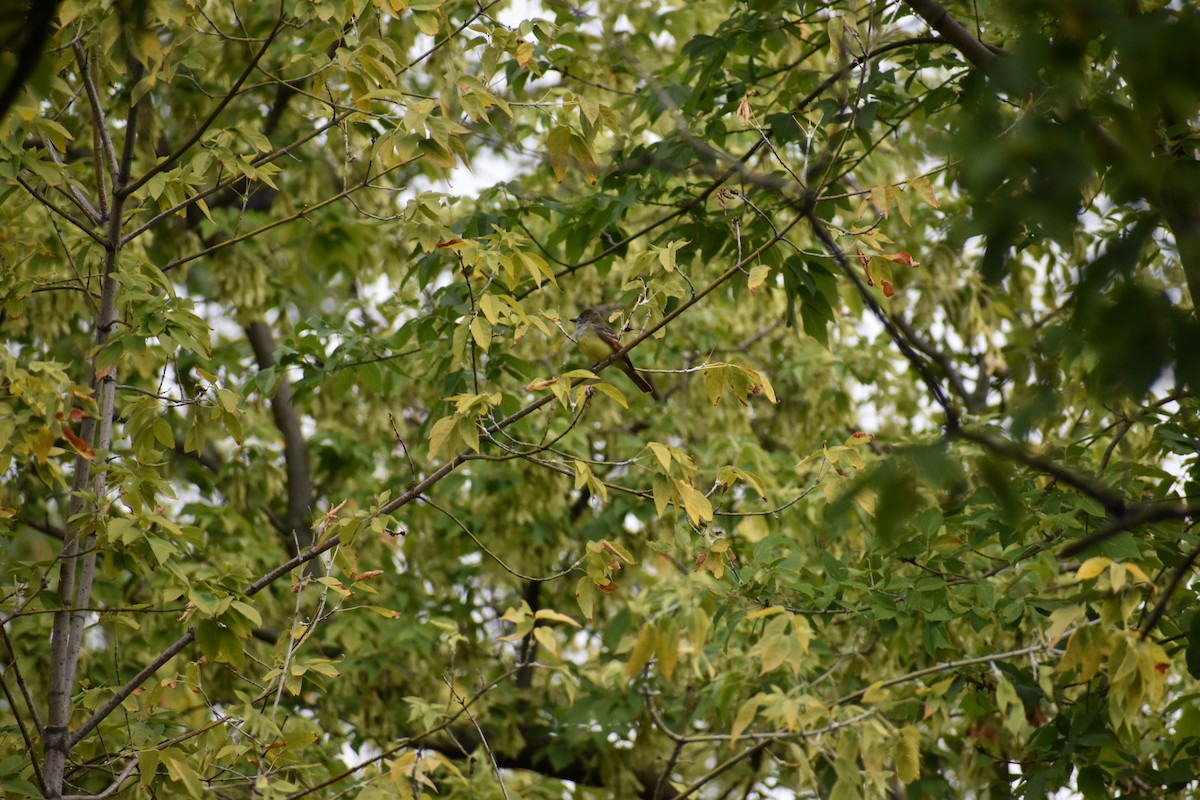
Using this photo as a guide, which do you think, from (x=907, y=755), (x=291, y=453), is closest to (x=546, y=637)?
(x=907, y=755)

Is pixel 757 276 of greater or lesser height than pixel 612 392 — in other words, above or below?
above

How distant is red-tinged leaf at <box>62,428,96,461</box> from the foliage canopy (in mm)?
87

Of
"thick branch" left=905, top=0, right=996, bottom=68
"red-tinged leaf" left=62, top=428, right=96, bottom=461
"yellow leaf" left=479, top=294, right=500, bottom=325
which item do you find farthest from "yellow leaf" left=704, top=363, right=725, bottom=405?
"red-tinged leaf" left=62, top=428, right=96, bottom=461

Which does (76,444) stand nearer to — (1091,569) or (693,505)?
(693,505)

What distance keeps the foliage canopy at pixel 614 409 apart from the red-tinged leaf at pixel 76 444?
9 cm

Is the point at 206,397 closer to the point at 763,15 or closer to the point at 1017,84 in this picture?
the point at 763,15

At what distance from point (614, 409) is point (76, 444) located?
4361 millimetres

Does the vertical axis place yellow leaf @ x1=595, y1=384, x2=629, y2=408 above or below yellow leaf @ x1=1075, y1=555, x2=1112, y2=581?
above

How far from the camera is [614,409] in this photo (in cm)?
720

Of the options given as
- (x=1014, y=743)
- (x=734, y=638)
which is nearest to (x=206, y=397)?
(x=734, y=638)

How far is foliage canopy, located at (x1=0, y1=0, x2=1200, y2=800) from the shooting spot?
2.35 m

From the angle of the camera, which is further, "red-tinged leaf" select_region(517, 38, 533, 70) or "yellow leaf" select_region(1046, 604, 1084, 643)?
"red-tinged leaf" select_region(517, 38, 533, 70)

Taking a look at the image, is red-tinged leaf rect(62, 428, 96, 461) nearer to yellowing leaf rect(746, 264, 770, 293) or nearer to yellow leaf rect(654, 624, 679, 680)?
yellow leaf rect(654, 624, 679, 680)

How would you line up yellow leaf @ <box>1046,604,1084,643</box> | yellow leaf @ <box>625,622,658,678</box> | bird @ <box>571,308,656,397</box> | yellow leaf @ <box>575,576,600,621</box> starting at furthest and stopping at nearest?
1. bird @ <box>571,308,656,397</box>
2. yellow leaf @ <box>575,576,600,621</box>
3. yellow leaf @ <box>1046,604,1084,643</box>
4. yellow leaf @ <box>625,622,658,678</box>
